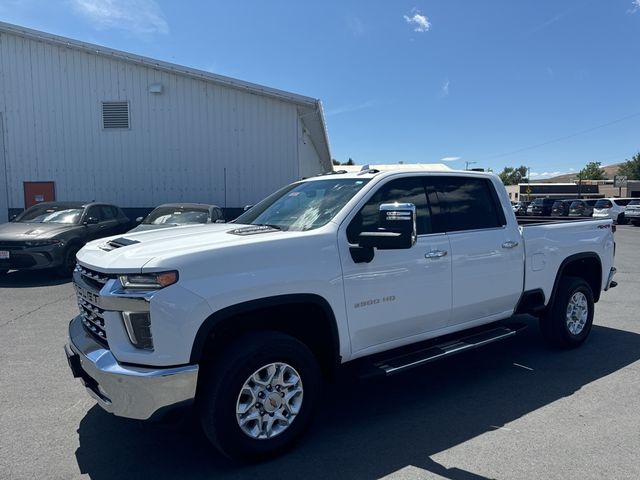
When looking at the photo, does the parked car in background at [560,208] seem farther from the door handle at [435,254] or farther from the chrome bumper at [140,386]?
the chrome bumper at [140,386]

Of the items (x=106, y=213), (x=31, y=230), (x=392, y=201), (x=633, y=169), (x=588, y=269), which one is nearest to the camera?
(x=392, y=201)

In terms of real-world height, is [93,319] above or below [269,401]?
above

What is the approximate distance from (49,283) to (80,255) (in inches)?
266

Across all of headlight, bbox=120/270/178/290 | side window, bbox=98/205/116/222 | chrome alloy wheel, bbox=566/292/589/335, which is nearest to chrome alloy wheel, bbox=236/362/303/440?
headlight, bbox=120/270/178/290

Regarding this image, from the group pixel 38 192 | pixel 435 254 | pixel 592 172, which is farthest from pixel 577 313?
pixel 592 172

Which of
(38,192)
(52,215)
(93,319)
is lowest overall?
(93,319)

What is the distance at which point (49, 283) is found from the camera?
936 centimetres

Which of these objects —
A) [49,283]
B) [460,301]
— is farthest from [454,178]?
[49,283]

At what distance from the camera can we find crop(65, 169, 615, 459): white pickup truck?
2.85 metres

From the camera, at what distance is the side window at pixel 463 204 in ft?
14.1

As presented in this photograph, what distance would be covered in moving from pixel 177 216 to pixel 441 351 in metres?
8.40

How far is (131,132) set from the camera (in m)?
16.6

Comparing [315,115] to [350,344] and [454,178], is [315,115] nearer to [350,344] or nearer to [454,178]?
[454,178]

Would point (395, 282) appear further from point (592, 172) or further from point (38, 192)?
point (592, 172)
